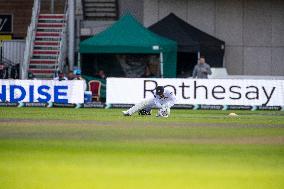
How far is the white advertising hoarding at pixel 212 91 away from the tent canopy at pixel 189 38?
606 centimetres

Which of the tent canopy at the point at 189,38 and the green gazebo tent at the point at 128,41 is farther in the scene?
the tent canopy at the point at 189,38

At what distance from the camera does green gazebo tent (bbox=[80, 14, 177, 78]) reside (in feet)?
140

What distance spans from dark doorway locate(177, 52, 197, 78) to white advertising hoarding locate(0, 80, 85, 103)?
9.18 m

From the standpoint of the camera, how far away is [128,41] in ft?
141

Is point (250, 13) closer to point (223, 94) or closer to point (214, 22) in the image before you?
point (214, 22)

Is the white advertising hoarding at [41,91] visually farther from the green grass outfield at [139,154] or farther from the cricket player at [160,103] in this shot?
the green grass outfield at [139,154]

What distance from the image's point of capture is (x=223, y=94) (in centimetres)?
3812

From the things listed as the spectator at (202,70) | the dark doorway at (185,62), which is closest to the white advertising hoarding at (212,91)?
the spectator at (202,70)

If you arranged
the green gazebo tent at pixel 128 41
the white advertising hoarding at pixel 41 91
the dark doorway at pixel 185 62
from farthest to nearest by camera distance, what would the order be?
the dark doorway at pixel 185 62 < the green gazebo tent at pixel 128 41 < the white advertising hoarding at pixel 41 91

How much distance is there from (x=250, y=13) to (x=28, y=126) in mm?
26662

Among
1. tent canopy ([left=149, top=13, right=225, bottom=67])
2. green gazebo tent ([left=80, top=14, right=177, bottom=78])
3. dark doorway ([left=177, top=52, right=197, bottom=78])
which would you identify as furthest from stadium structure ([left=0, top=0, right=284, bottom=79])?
green gazebo tent ([left=80, top=14, right=177, bottom=78])

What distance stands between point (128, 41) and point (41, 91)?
19.4ft

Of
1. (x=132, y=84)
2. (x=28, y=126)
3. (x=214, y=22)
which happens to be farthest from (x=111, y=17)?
(x=28, y=126)

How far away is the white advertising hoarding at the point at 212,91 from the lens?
38.1 metres
